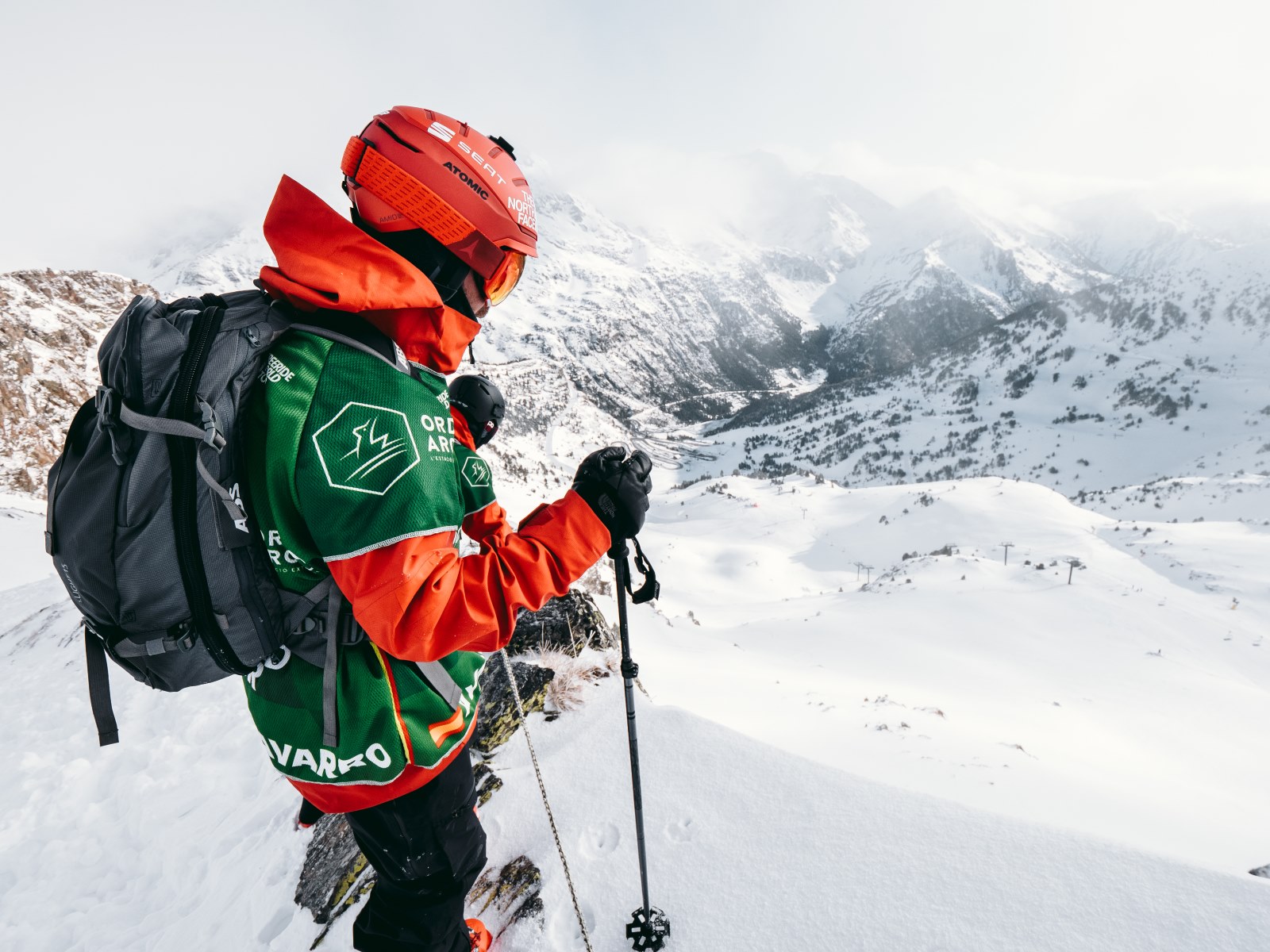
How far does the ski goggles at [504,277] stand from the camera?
2.52 m

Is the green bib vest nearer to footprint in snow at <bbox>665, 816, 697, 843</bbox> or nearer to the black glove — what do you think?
the black glove

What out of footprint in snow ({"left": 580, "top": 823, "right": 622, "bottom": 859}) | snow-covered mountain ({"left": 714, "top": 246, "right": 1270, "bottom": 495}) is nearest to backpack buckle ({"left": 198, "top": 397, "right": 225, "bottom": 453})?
footprint in snow ({"left": 580, "top": 823, "right": 622, "bottom": 859})

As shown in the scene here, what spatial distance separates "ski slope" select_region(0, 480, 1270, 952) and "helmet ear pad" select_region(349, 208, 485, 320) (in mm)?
2954

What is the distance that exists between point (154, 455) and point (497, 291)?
1.42 m

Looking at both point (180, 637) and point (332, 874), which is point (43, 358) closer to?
point (332, 874)

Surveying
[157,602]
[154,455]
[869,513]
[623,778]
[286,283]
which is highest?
[286,283]

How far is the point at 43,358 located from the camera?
32625 mm

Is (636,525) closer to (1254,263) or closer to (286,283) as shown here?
(286,283)

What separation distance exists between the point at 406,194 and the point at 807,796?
142 inches

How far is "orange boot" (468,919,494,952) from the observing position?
9.04 feet

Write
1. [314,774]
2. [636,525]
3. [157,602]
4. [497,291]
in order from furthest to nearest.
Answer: [497,291], [636,525], [314,774], [157,602]

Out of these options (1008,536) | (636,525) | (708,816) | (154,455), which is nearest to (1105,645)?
(708,816)

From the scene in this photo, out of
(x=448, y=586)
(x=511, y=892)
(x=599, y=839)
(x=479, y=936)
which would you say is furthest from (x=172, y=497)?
(x=599, y=839)

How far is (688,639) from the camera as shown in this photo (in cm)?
1035
